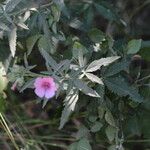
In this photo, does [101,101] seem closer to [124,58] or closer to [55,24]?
[124,58]

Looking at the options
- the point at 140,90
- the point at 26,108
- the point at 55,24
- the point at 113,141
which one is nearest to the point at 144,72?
the point at 140,90

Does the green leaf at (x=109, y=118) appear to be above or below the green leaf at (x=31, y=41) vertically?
below

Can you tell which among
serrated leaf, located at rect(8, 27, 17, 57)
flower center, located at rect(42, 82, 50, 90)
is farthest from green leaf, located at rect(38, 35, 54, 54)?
flower center, located at rect(42, 82, 50, 90)

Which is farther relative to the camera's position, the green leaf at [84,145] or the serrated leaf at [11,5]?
the green leaf at [84,145]

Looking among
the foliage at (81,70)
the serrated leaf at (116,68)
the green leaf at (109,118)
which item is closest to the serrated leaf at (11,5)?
the foliage at (81,70)

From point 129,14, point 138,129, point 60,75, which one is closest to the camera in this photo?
point 60,75

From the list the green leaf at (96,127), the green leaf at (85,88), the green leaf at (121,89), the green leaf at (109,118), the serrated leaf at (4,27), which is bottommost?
the green leaf at (96,127)

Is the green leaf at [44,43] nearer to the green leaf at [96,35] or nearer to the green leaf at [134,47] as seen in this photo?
the green leaf at [96,35]
